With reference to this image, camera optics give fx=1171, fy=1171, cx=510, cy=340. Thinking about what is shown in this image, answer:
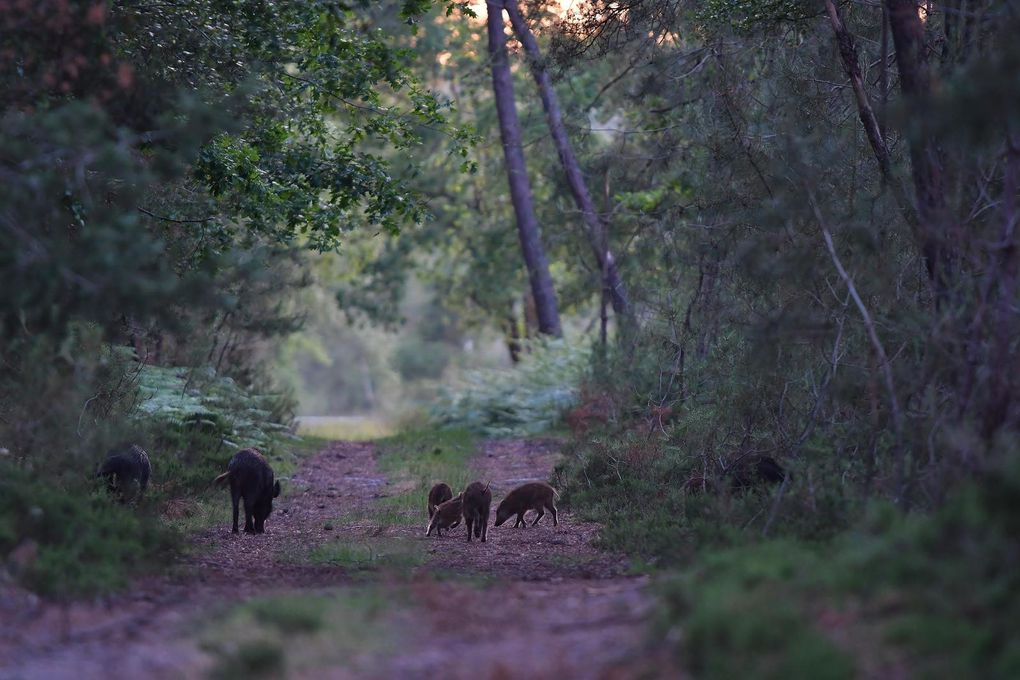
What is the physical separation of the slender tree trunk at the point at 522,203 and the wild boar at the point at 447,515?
15033 millimetres

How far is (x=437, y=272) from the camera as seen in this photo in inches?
1538

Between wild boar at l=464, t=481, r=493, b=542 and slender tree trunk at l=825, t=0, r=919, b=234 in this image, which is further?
wild boar at l=464, t=481, r=493, b=542

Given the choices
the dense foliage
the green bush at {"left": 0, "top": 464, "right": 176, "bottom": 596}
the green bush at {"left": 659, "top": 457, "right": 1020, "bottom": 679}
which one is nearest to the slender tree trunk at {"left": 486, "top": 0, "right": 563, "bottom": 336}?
the dense foliage

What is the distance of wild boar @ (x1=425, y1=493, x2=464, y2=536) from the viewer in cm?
1218

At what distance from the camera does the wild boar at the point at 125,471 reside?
11703 millimetres

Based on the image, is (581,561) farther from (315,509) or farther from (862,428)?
(315,509)

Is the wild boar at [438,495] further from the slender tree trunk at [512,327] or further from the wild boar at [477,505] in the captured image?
the slender tree trunk at [512,327]

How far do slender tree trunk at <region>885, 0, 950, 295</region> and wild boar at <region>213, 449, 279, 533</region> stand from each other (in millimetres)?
6983

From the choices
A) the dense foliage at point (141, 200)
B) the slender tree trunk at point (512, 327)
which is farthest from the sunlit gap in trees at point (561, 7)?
the slender tree trunk at point (512, 327)

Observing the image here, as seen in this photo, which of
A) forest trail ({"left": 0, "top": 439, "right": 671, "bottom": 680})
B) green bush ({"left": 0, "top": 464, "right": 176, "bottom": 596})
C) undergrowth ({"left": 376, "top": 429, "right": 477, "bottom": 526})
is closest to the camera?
forest trail ({"left": 0, "top": 439, "right": 671, "bottom": 680})

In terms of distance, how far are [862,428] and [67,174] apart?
22.5ft

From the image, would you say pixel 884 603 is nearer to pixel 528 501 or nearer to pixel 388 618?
pixel 388 618

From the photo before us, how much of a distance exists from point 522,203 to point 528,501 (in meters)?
16.7

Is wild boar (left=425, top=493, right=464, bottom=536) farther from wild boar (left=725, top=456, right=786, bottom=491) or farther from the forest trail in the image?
wild boar (left=725, top=456, right=786, bottom=491)
